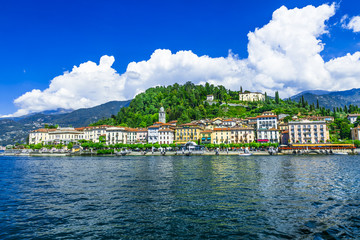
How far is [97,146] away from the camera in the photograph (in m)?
105

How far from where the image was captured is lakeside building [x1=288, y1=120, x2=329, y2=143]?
92.0 meters

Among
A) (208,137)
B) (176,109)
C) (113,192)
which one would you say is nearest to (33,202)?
(113,192)

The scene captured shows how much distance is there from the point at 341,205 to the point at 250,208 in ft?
20.8

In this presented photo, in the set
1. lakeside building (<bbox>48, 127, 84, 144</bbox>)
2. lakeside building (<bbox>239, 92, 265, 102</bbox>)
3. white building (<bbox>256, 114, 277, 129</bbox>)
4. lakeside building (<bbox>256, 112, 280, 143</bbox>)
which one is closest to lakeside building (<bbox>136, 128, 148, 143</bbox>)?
lakeside building (<bbox>48, 127, 84, 144</bbox>)

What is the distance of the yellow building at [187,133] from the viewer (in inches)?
4001

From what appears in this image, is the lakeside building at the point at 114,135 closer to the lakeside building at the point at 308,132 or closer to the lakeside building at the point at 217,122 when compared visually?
the lakeside building at the point at 217,122

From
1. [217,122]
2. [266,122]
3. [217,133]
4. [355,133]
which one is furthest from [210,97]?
[355,133]

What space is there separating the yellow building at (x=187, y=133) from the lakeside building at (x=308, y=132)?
36.2 m

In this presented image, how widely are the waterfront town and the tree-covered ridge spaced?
10392mm

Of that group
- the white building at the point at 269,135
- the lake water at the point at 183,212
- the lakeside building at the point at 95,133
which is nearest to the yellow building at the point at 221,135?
the white building at the point at 269,135

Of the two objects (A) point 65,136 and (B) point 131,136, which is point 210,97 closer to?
(B) point 131,136

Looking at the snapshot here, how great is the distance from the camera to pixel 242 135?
9912 cm

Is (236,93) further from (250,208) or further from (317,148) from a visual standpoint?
(250,208)

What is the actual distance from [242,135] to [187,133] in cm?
2214
